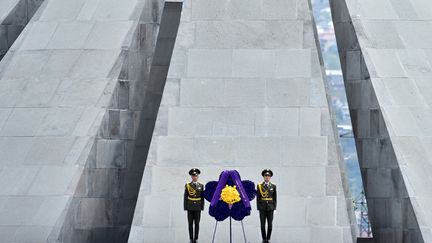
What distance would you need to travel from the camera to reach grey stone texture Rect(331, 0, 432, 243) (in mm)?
28516

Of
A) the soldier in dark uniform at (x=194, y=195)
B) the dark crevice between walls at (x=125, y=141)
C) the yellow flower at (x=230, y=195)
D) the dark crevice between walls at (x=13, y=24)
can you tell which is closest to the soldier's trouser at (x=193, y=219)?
the soldier in dark uniform at (x=194, y=195)

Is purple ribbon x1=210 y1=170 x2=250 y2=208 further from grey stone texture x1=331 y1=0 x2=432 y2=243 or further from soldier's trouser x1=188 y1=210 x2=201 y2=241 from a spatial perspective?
grey stone texture x1=331 y1=0 x2=432 y2=243

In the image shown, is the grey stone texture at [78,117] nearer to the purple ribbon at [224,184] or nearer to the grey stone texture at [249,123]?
the grey stone texture at [249,123]

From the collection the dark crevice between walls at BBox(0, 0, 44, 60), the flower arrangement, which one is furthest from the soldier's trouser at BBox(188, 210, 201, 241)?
the dark crevice between walls at BBox(0, 0, 44, 60)

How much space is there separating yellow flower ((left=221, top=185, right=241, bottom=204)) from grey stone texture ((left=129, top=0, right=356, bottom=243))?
1954mm

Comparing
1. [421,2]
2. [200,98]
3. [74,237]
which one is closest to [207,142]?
[200,98]

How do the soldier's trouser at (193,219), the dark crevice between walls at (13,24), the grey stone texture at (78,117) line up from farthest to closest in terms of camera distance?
1. the dark crevice between walls at (13,24)
2. the grey stone texture at (78,117)
3. the soldier's trouser at (193,219)

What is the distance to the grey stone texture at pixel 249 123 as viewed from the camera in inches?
1107

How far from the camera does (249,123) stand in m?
29.1

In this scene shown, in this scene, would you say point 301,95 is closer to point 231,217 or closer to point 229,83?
point 229,83

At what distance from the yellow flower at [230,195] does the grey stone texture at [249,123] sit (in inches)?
76.9

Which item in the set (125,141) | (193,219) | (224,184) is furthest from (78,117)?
(224,184)

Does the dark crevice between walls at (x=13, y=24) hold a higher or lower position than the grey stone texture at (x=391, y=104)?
higher

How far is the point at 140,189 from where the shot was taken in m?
28.5
